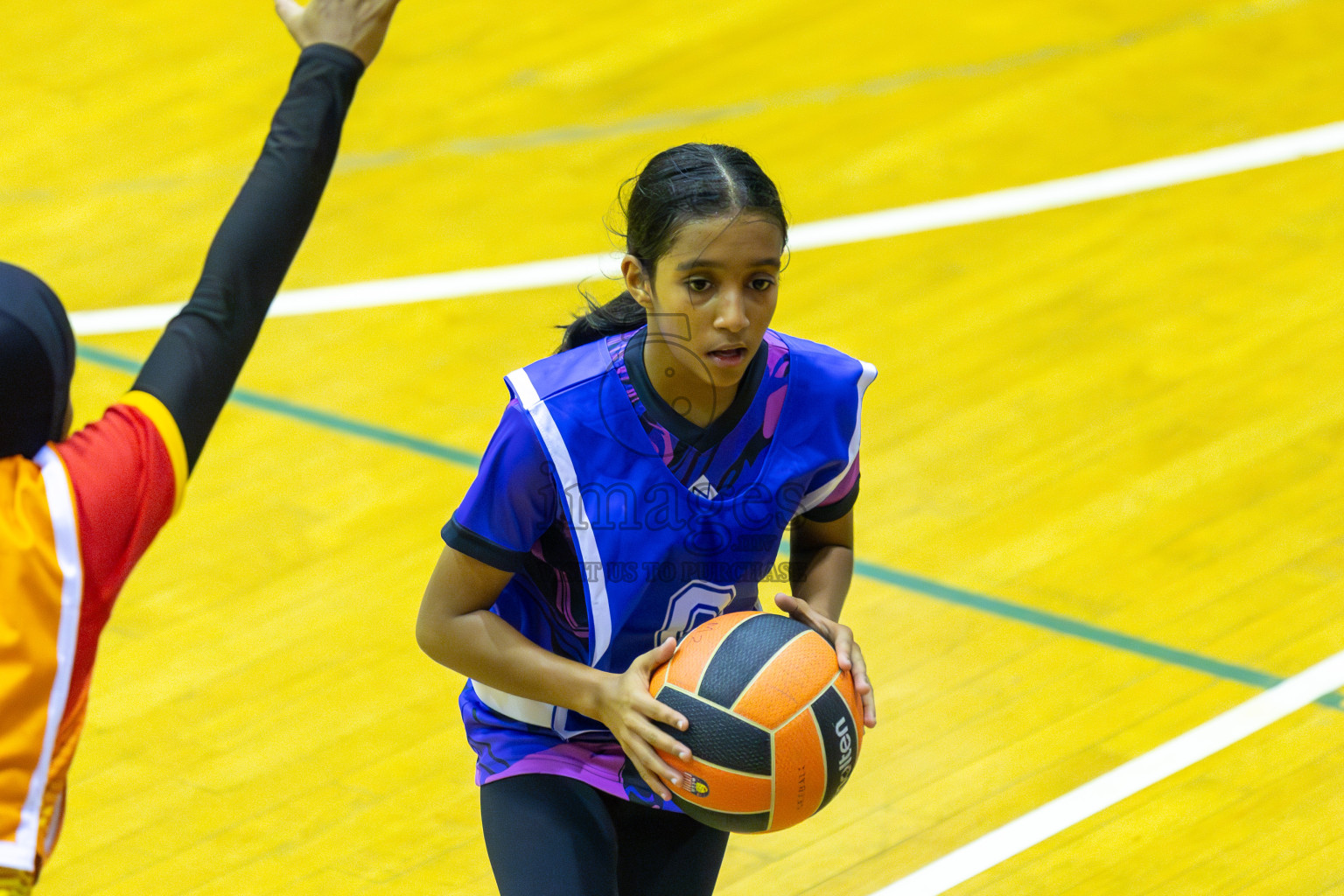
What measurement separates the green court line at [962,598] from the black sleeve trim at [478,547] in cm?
234

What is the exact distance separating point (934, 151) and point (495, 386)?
7.85ft

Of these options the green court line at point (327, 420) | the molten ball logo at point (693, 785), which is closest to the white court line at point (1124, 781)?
the molten ball logo at point (693, 785)

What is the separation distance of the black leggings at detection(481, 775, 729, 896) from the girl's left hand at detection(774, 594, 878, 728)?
41cm

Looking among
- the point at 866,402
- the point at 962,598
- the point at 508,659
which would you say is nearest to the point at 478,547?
the point at 508,659

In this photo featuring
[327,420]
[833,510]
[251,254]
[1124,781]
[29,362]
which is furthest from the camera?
[327,420]

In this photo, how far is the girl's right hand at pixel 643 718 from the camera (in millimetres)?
2482

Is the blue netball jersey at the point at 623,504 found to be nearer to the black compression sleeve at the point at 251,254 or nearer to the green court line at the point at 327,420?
the black compression sleeve at the point at 251,254

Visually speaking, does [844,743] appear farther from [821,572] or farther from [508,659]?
[508,659]

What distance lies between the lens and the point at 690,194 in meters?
2.62

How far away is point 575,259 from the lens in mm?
6387

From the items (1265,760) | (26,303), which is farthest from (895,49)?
Result: (26,303)

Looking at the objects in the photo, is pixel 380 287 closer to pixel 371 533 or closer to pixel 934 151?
pixel 371 533

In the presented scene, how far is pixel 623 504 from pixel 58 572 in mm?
1055

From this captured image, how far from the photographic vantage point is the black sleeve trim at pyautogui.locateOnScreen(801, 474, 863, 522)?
2895 millimetres
